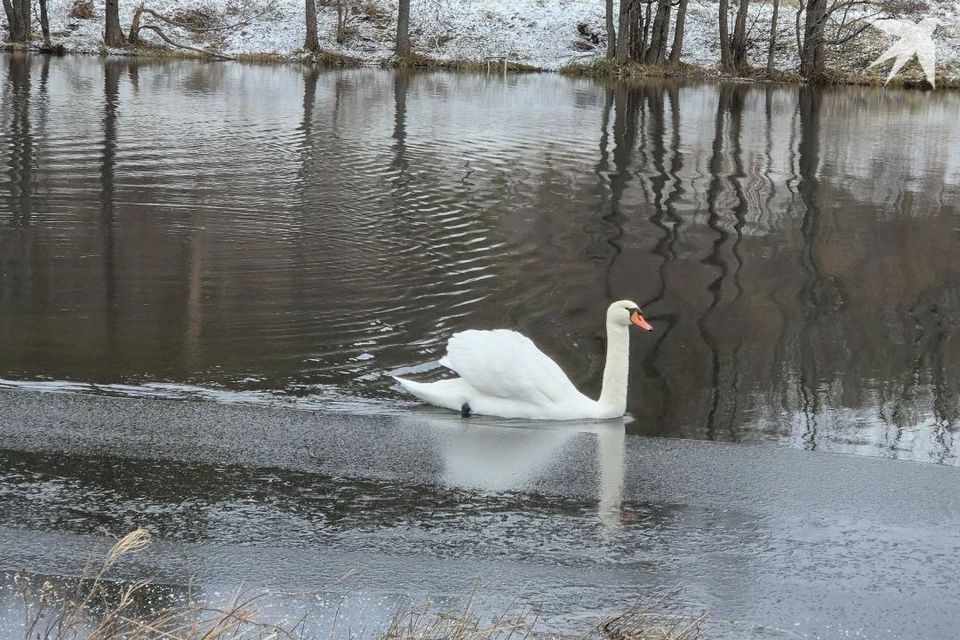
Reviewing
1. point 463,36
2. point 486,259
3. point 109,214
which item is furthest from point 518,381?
point 463,36

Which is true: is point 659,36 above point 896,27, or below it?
below

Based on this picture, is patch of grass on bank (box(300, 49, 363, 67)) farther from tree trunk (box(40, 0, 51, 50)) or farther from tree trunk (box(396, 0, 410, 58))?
tree trunk (box(40, 0, 51, 50))

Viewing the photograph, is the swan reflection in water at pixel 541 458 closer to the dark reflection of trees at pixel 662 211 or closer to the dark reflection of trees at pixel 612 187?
the dark reflection of trees at pixel 662 211

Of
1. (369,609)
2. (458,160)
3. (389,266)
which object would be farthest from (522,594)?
(458,160)

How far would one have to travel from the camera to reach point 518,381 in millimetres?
6473

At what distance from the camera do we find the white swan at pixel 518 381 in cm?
649

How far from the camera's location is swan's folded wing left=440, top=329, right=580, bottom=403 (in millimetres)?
6465

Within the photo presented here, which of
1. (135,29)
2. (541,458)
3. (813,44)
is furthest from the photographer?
(135,29)

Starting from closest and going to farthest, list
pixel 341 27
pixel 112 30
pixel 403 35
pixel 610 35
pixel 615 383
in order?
1. pixel 615 383
2. pixel 610 35
3. pixel 112 30
4. pixel 403 35
5. pixel 341 27

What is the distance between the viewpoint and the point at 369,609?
4.17m

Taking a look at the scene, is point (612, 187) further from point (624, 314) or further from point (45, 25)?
point (45, 25)

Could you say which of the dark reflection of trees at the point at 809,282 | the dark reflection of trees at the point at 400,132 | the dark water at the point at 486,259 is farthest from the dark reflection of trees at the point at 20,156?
the dark reflection of trees at the point at 809,282

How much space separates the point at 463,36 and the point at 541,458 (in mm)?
44600

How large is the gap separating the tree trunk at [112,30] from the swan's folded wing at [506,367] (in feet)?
131
